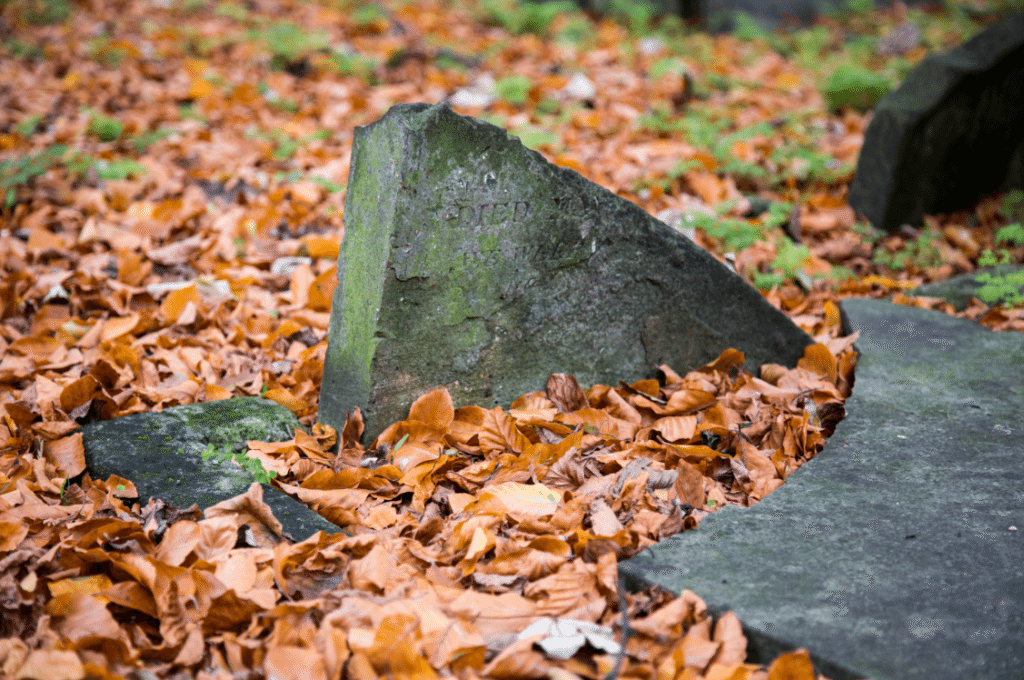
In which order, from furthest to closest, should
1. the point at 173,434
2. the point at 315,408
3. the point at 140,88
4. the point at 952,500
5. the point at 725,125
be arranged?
the point at 140,88 < the point at 725,125 < the point at 315,408 < the point at 173,434 < the point at 952,500

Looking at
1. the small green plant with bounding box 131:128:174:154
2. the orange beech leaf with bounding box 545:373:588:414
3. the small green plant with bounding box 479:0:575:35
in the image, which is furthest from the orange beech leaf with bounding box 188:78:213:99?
the orange beech leaf with bounding box 545:373:588:414

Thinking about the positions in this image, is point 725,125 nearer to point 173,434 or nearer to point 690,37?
point 690,37

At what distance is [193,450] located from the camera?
2160 millimetres

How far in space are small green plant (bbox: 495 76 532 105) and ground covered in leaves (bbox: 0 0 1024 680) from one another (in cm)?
3

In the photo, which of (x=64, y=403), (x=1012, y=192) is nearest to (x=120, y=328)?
(x=64, y=403)

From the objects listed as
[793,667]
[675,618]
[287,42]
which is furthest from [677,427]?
[287,42]

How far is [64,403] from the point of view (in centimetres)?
238

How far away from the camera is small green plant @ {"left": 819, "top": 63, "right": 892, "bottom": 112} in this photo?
5.43 metres

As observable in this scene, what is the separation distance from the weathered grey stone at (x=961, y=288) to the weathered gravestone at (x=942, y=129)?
2.31 feet

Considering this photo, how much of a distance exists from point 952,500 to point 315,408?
1870 mm

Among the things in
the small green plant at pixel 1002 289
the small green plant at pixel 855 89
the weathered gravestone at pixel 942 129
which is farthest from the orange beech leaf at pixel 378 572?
the small green plant at pixel 855 89

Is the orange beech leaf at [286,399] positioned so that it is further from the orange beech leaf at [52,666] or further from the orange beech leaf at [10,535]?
the orange beech leaf at [52,666]

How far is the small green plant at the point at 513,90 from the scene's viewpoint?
5.58 metres

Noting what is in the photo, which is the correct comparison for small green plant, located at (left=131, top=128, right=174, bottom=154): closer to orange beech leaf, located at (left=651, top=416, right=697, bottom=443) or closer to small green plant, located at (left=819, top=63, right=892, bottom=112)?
orange beech leaf, located at (left=651, top=416, right=697, bottom=443)
